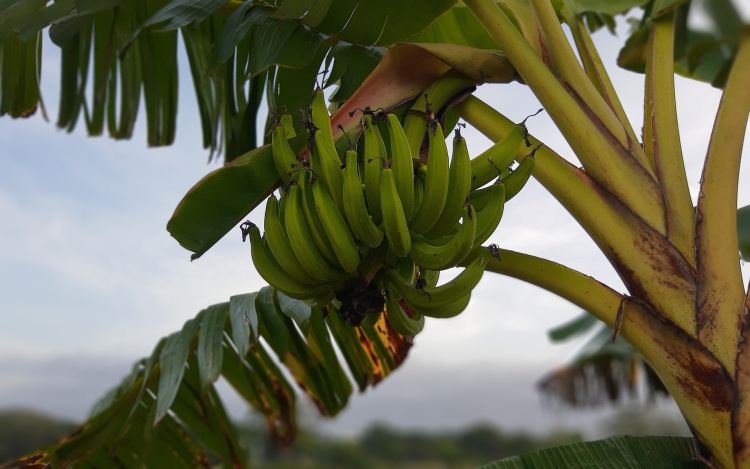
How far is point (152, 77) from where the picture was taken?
175 centimetres

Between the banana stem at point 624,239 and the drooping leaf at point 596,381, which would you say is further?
the drooping leaf at point 596,381

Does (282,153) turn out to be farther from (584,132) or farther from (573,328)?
(573,328)

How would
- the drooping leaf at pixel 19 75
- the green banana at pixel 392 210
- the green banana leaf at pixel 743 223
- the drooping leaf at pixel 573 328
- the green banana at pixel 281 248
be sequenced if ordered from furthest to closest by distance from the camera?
the drooping leaf at pixel 573 328, the green banana leaf at pixel 743 223, the drooping leaf at pixel 19 75, the green banana at pixel 281 248, the green banana at pixel 392 210

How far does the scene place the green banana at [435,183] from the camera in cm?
86

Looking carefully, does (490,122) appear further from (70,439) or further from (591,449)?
(70,439)

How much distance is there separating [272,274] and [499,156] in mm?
454

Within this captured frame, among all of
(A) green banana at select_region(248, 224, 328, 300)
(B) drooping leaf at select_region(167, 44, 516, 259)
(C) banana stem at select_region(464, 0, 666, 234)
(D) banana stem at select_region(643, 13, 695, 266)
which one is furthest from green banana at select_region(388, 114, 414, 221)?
(D) banana stem at select_region(643, 13, 695, 266)

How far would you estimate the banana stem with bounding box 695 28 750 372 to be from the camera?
92cm

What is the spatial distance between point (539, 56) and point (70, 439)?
149cm

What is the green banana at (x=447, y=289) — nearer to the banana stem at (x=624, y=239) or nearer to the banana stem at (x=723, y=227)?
the banana stem at (x=624, y=239)

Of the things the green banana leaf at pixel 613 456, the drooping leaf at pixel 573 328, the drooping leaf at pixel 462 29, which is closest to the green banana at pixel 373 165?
the green banana leaf at pixel 613 456

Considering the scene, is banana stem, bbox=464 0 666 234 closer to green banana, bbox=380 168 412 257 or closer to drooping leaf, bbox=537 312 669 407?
green banana, bbox=380 168 412 257

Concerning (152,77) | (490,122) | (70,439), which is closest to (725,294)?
(490,122)

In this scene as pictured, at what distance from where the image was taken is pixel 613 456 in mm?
1007
